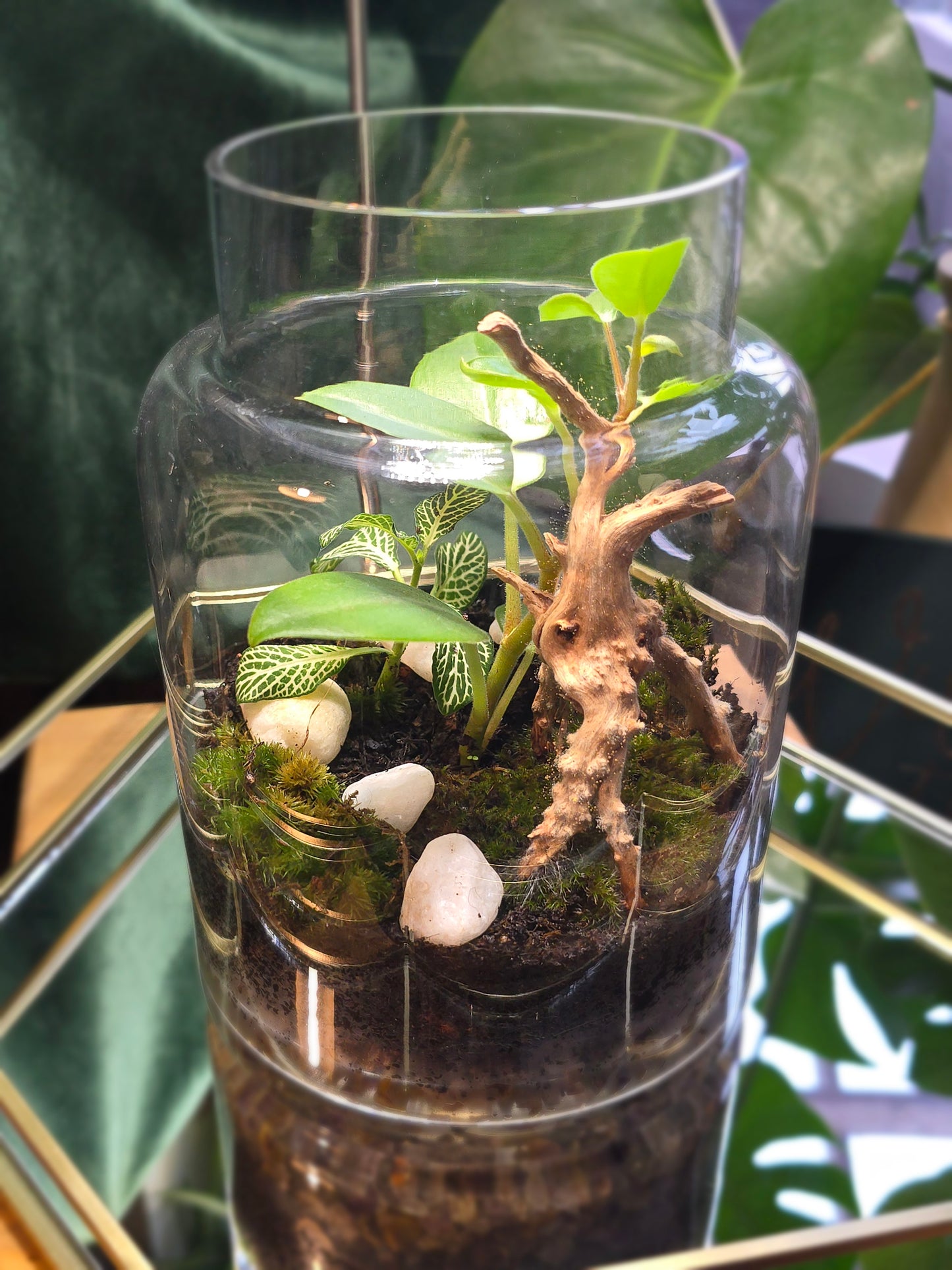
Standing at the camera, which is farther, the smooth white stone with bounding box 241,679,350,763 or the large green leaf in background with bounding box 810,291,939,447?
the large green leaf in background with bounding box 810,291,939,447

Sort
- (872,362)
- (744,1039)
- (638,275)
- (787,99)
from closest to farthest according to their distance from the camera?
(638,275), (744,1039), (787,99), (872,362)

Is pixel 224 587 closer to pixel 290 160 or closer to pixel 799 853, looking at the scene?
pixel 290 160

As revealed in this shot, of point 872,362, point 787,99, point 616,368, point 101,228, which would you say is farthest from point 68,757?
point 872,362

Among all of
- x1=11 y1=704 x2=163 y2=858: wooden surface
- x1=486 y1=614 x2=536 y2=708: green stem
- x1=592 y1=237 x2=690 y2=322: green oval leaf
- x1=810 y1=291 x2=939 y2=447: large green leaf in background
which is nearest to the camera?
x1=592 y1=237 x2=690 y2=322: green oval leaf

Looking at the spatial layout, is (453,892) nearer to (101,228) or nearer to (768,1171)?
(768,1171)

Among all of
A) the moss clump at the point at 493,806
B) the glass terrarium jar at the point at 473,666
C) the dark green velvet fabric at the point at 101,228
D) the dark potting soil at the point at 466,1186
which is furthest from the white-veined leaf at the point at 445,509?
the dark green velvet fabric at the point at 101,228

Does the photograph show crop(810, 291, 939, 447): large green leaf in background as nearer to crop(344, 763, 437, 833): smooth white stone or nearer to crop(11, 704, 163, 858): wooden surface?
crop(11, 704, 163, 858): wooden surface

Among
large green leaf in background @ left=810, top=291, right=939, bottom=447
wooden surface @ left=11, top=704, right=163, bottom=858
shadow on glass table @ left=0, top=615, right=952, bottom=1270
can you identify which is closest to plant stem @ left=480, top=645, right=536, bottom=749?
shadow on glass table @ left=0, top=615, right=952, bottom=1270

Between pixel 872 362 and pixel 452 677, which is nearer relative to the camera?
pixel 452 677
